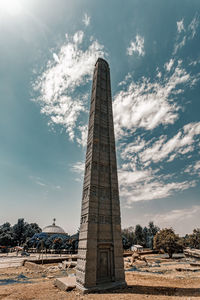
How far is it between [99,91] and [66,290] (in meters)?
20.9

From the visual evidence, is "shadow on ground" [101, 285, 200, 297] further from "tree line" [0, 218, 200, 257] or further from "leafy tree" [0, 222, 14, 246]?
"leafy tree" [0, 222, 14, 246]

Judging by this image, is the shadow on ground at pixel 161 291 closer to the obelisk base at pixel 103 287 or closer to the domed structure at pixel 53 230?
the obelisk base at pixel 103 287

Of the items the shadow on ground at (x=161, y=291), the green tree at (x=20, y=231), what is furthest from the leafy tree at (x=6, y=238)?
the shadow on ground at (x=161, y=291)

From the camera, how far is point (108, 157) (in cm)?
1953

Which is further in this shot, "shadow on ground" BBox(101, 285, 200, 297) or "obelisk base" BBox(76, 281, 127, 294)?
"obelisk base" BBox(76, 281, 127, 294)

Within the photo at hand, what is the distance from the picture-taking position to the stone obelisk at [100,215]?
1442 cm

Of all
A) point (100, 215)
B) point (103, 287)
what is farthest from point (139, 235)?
point (103, 287)

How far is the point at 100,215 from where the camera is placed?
16.3 metres

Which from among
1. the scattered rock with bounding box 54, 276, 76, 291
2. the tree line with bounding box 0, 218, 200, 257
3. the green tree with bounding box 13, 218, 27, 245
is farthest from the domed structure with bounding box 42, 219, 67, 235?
the scattered rock with bounding box 54, 276, 76, 291

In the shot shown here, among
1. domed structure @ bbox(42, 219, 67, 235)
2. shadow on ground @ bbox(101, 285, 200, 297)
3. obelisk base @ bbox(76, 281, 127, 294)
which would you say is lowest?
shadow on ground @ bbox(101, 285, 200, 297)

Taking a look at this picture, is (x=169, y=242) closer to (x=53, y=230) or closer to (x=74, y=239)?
(x=74, y=239)

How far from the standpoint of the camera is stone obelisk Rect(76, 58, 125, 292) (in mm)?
14422

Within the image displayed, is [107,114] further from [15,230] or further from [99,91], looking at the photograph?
[15,230]

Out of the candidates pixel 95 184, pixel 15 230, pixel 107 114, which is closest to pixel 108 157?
pixel 95 184
